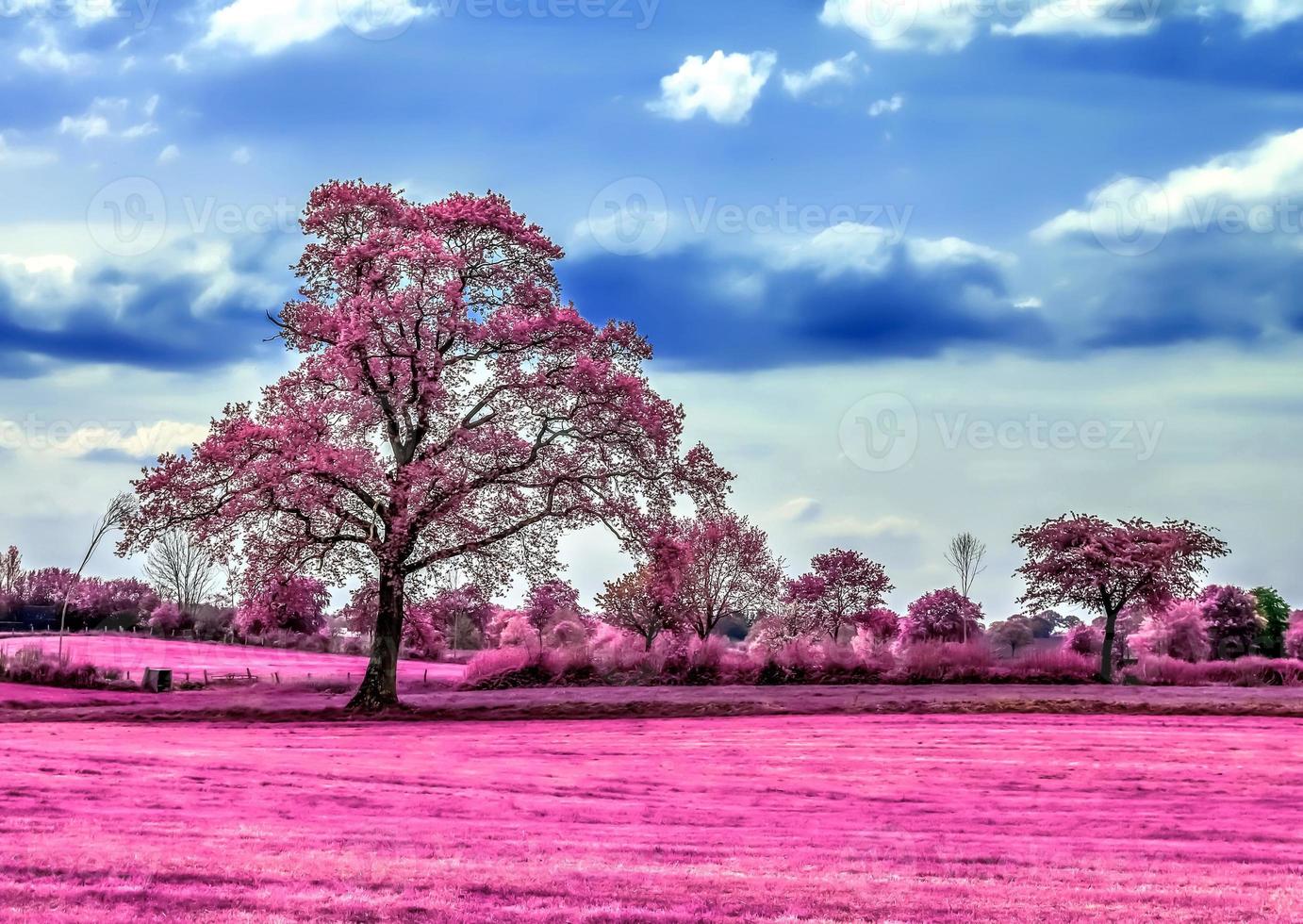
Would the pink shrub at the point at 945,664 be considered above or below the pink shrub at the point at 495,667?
above

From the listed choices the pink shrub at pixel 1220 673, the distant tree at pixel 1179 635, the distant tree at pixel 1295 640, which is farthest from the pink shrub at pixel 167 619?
the distant tree at pixel 1295 640

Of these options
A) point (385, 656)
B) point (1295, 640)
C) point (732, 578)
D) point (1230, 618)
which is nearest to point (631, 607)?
point (732, 578)

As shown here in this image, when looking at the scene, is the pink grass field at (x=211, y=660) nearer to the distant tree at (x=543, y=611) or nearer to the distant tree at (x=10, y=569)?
the distant tree at (x=543, y=611)

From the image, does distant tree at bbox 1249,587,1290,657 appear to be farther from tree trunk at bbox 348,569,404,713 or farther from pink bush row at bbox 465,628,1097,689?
tree trunk at bbox 348,569,404,713

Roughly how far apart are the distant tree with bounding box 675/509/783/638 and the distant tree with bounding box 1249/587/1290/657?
35477mm

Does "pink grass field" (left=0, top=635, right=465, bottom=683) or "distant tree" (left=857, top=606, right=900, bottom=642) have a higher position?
"distant tree" (left=857, top=606, right=900, bottom=642)

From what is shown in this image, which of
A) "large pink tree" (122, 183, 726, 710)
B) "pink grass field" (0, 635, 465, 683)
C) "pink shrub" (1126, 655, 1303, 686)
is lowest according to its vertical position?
"pink grass field" (0, 635, 465, 683)

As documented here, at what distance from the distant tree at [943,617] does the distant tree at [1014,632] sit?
92.5 ft

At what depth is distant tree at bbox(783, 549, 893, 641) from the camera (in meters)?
55.5

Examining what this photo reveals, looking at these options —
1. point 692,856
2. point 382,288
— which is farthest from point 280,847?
point 382,288

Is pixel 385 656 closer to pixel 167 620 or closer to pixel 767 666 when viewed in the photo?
pixel 767 666

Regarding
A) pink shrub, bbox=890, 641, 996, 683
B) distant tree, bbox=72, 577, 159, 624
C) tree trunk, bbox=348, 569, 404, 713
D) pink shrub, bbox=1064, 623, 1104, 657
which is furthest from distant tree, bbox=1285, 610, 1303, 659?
distant tree, bbox=72, 577, 159, 624

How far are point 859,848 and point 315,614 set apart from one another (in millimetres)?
65411

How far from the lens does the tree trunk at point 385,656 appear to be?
1172 inches
